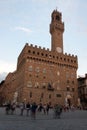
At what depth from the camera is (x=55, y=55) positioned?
56.0 m


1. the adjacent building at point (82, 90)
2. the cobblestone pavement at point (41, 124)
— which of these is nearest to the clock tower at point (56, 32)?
the adjacent building at point (82, 90)

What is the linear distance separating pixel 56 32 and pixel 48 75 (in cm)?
1527

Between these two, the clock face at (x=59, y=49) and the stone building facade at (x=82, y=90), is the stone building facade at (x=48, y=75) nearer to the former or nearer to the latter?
the clock face at (x=59, y=49)

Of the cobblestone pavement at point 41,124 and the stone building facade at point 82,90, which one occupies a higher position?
the stone building facade at point 82,90

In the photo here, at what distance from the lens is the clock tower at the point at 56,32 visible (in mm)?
58906

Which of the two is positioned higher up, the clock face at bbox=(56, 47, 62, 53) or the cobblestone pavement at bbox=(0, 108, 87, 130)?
the clock face at bbox=(56, 47, 62, 53)

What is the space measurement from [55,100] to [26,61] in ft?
44.3

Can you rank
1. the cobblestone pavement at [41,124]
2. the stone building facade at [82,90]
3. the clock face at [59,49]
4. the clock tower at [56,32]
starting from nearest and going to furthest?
1. the cobblestone pavement at [41,124]
2. the stone building facade at [82,90]
3. the clock face at [59,49]
4. the clock tower at [56,32]

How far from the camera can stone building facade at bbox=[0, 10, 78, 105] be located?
4981cm

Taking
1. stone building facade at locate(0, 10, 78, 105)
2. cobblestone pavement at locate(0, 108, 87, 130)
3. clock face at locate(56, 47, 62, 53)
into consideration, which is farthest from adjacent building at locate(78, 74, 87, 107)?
cobblestone pavement at locate(0, 108, 87, 130)

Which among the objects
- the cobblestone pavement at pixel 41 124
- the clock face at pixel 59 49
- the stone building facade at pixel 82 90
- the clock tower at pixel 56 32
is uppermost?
the clock tower at pixel 56 32

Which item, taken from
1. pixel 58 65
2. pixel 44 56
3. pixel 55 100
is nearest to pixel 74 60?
pixel 58 65

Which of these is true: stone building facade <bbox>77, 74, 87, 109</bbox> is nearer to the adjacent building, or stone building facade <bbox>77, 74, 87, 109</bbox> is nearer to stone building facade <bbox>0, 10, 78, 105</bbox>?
the adjacent building

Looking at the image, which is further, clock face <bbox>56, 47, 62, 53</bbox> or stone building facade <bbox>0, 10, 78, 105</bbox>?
clock face <bbox>56, 47, 62, 53</bbox>
